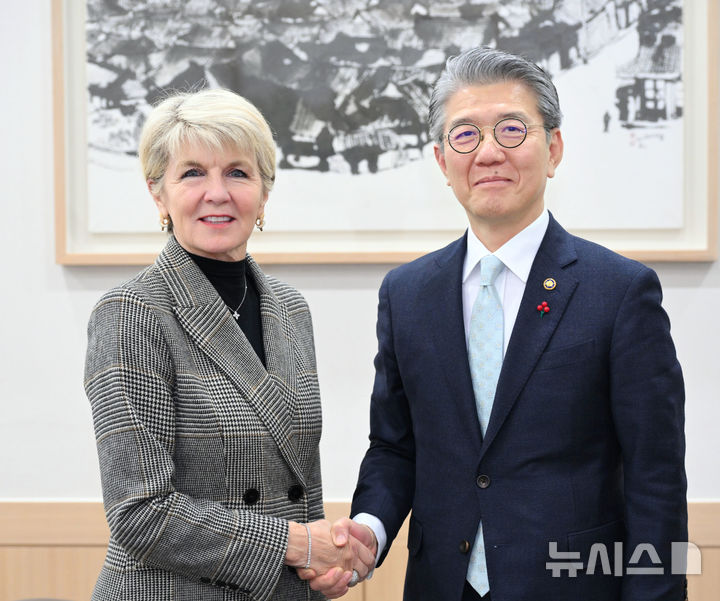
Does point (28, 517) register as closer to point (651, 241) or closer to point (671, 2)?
point (651, 241)

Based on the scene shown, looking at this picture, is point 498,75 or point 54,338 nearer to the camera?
point 498,75

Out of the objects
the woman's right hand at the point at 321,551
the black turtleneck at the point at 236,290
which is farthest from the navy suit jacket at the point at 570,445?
the black turtleneck at the point at 236,290

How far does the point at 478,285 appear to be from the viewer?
1519 millimetres

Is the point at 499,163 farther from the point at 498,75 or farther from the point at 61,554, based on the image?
the point at 61,554

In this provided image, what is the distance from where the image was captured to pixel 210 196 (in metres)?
1.49

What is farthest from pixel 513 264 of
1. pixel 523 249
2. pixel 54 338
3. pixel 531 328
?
pixel 54 338

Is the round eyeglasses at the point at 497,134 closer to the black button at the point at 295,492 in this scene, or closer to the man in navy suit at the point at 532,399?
the man in navy suit at the point at 532,399

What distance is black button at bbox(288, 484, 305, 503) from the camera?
5.03 feet

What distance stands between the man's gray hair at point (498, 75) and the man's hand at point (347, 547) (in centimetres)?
79

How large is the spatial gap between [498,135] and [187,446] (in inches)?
30.5

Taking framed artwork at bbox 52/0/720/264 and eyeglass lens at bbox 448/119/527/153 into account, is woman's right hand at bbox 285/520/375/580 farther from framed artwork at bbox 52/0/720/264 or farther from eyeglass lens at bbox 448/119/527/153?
framed artwork at bbox 52/0/720/264

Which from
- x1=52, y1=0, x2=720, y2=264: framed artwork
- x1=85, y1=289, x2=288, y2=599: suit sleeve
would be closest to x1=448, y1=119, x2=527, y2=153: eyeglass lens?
x1=85, y1=289, x2=288, y2=599: suit sleeve

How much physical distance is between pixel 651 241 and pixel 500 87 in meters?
1.04

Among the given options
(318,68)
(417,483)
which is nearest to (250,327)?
(417,483)
